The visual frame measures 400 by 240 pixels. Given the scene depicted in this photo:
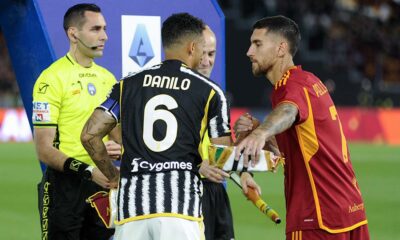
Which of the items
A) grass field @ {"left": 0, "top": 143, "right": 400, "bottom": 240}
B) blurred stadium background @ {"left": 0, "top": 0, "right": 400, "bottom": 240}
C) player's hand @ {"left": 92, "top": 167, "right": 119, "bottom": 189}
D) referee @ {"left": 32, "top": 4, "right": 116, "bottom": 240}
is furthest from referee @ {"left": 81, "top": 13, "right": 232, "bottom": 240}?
blurred stadium background @ {"left": 0, "top": 0, "right": 400, "bottom": 240}

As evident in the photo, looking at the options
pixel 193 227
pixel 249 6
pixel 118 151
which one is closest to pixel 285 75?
pixel 193 227

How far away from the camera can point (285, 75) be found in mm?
5418

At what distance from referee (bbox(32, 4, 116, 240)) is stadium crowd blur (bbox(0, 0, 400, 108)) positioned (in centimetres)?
2145

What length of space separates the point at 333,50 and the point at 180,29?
2662 centimetres

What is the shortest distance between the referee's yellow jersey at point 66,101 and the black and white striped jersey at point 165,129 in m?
1.51

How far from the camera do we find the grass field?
1145 centimetres

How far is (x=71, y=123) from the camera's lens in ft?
22.4

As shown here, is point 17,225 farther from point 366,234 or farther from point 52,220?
point 366,234

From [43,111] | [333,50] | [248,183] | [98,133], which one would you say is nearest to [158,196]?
[98,133]

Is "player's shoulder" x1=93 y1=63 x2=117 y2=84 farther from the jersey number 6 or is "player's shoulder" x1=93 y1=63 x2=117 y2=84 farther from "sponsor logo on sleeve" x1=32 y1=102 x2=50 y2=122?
the jersey number 6

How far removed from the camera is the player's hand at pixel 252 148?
15.2 ft

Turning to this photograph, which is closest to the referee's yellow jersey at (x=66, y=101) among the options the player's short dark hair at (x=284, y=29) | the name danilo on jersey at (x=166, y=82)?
the name danilo on jersey at (x=166, y=82)

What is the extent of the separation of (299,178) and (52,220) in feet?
7.42

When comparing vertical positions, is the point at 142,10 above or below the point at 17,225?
above
